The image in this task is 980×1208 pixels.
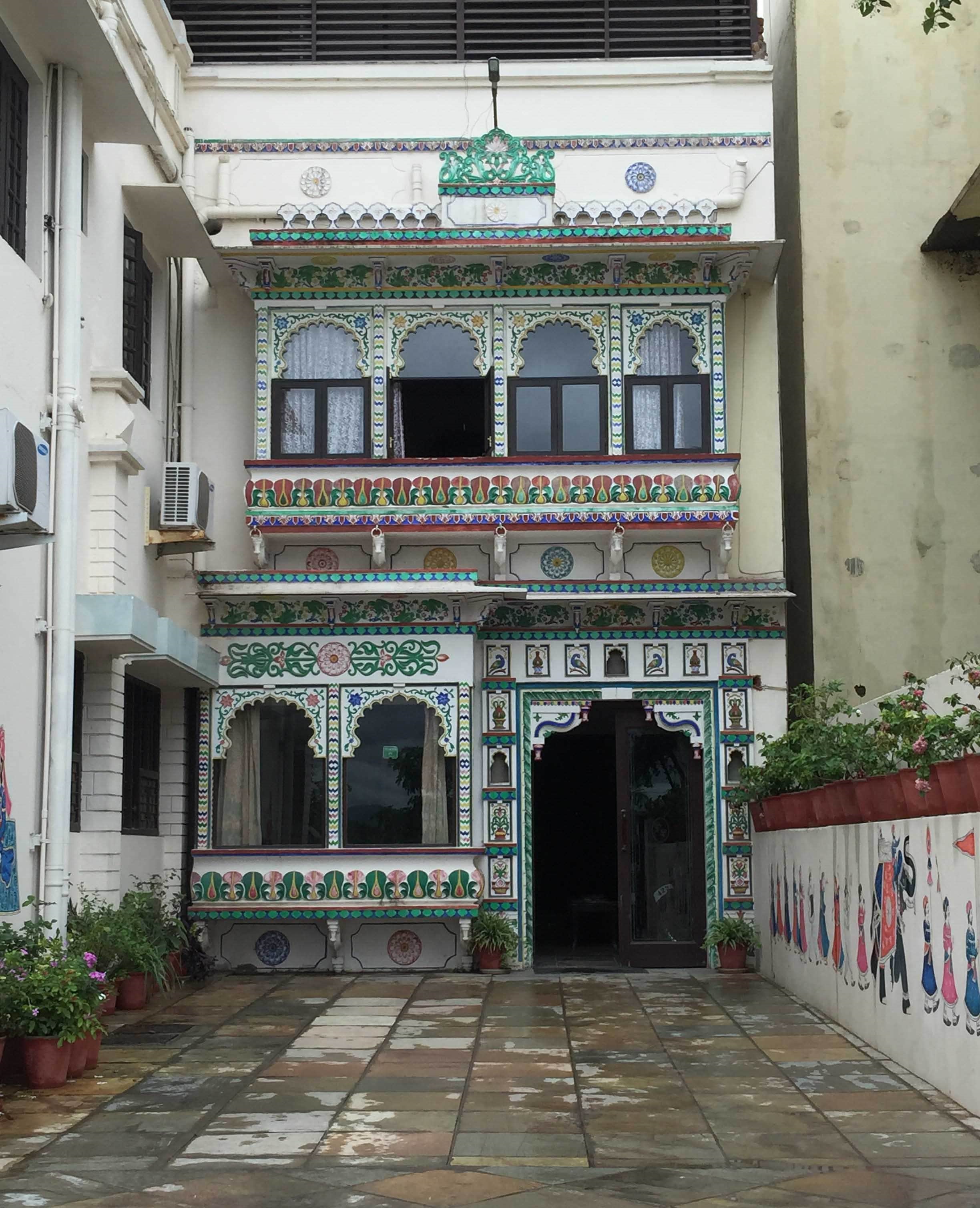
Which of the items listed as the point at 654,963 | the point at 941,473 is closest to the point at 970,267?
the point at 941,473

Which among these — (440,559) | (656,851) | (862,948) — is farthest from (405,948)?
(862,948)

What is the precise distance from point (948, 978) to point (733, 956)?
6.10m

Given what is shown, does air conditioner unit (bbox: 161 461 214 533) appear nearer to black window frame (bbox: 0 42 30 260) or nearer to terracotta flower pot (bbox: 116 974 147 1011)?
black window frame (bbox: 0 42 30 260)

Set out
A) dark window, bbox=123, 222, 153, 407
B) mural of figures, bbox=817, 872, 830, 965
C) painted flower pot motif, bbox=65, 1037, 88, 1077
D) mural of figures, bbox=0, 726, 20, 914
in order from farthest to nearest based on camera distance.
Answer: dark window, bbox=123, 222, 153, 407
mural of figures, bbox=817, 872, 830, 965
mural of figures, bbox=0, 726, 20, 914
painted flower pot motif, bbox=65, 1037, 88, 1077

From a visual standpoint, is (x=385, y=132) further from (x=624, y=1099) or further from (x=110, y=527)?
(x=624, y=1099)

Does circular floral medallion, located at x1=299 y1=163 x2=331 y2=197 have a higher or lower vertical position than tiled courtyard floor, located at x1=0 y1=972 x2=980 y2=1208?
higher

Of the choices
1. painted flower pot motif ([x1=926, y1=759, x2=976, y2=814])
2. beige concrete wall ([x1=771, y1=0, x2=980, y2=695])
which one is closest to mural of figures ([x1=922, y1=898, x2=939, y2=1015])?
painted flower pot motif ([x1=926, y1=759, x2=976, y2=814])

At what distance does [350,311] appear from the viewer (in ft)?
47.2

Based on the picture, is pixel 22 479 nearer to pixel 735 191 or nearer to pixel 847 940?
pixel 847 940

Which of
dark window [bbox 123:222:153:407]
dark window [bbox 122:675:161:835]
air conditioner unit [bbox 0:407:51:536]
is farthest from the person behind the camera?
dark window [bbox 122:675:161:835]

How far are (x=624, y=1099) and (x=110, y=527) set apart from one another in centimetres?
567

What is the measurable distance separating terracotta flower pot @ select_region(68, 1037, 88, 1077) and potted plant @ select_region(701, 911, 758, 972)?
6867mm

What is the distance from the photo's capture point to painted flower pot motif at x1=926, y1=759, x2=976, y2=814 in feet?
24.7

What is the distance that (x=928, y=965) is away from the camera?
835 centimetres
